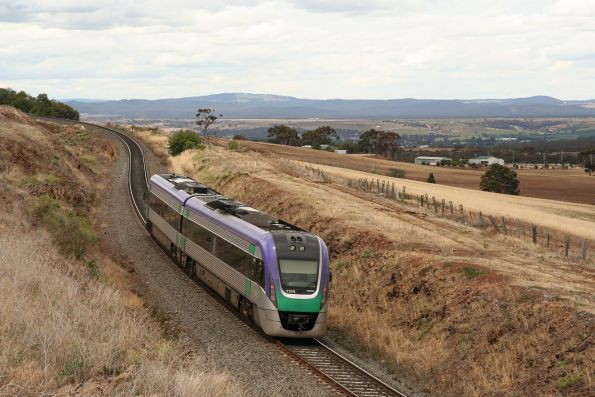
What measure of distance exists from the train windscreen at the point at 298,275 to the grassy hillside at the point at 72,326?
3.66 metres

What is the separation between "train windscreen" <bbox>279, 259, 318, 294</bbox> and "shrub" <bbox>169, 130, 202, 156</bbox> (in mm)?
55542

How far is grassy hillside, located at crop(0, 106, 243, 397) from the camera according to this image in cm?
1293

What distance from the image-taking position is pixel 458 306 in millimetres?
23391

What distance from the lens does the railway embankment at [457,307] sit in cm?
1900

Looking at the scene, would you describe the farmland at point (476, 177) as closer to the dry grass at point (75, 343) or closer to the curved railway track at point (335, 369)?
the curved railway track at point (335, 369)

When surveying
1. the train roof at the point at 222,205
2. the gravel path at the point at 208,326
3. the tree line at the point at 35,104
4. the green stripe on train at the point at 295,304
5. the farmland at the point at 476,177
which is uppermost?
the tree line at the point at 35,104

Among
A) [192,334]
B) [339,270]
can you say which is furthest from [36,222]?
[339,270]

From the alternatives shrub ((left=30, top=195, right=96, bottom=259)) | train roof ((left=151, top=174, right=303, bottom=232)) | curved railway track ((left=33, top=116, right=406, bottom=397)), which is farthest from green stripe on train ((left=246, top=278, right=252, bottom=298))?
shrub ((left=30, top=195, right=96, bottom=259))

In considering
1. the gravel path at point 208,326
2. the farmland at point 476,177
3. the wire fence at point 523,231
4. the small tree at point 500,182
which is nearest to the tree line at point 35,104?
the farmland at point 476,177

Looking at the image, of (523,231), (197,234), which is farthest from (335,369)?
(523,231)

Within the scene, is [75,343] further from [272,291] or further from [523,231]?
[523,231]

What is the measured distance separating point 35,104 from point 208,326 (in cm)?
12408

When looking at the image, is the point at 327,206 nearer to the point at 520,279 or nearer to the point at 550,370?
the point at 520,279

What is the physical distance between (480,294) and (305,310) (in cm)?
575
